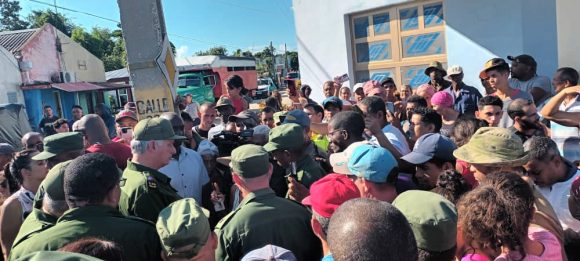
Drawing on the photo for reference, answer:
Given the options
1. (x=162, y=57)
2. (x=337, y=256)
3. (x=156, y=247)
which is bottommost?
(x=156, y=247)

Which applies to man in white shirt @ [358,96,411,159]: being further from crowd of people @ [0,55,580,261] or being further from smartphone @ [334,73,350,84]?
smartphone @ [334,73,350,84]

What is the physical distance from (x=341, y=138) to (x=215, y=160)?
1355 millimetres

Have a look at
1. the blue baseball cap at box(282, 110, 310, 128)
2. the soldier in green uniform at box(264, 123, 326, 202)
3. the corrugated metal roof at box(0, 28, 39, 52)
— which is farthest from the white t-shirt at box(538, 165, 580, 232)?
the corrugated metal roof at box(0, 28, 39, 52)

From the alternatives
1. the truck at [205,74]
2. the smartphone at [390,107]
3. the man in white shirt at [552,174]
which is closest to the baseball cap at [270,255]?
the man in white shirt at [552,174]

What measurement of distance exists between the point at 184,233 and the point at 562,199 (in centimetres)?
218

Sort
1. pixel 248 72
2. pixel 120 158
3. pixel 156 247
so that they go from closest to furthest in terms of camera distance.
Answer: pixel 156 247, pixel 120 158, pixel 248 72

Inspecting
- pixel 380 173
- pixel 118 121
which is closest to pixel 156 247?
A: pixel 380 173

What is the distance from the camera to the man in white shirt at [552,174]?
250 centimetres

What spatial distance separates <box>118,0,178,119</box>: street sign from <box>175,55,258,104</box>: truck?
17.0 metres

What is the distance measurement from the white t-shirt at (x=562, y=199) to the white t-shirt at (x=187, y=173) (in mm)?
2680

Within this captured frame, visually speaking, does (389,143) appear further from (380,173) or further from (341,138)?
(380,173)

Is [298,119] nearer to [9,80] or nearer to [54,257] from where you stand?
[54,257]

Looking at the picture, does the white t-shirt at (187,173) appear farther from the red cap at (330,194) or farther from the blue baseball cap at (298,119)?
the red cap at (330,194)

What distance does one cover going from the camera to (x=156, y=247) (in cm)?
222
